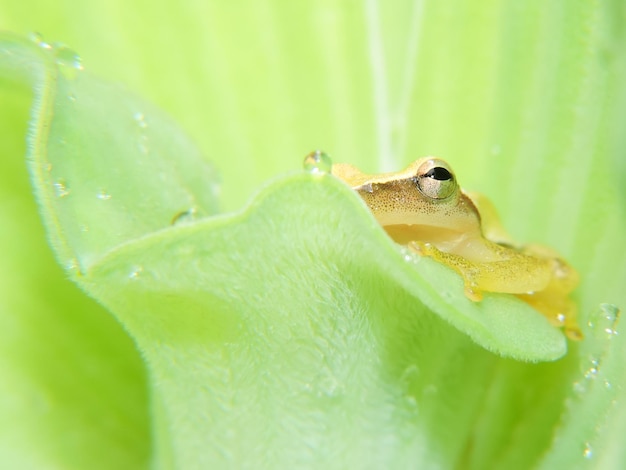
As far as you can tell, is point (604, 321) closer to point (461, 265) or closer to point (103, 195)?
point (461, 265)

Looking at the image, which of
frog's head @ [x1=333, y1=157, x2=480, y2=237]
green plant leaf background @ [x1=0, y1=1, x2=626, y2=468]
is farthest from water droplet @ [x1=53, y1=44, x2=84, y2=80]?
frog's head @ [x1=333, y1=157, x2=480, y2=237]

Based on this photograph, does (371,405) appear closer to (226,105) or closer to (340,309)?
(340,309)

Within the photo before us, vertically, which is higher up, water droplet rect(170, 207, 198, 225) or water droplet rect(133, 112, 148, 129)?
water droplet rect(133, 112, 148, 129)

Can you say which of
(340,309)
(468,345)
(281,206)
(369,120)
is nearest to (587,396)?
(468,345)

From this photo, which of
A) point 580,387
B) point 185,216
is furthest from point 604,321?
point 185,216

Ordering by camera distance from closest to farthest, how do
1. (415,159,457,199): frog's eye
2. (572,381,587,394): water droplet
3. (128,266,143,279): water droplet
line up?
(128,266,143,279): water droplet
(572,381,587,394): water droplet
(415,159,457,199): frog's eye

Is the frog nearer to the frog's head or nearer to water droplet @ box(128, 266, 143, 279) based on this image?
the frog's head
